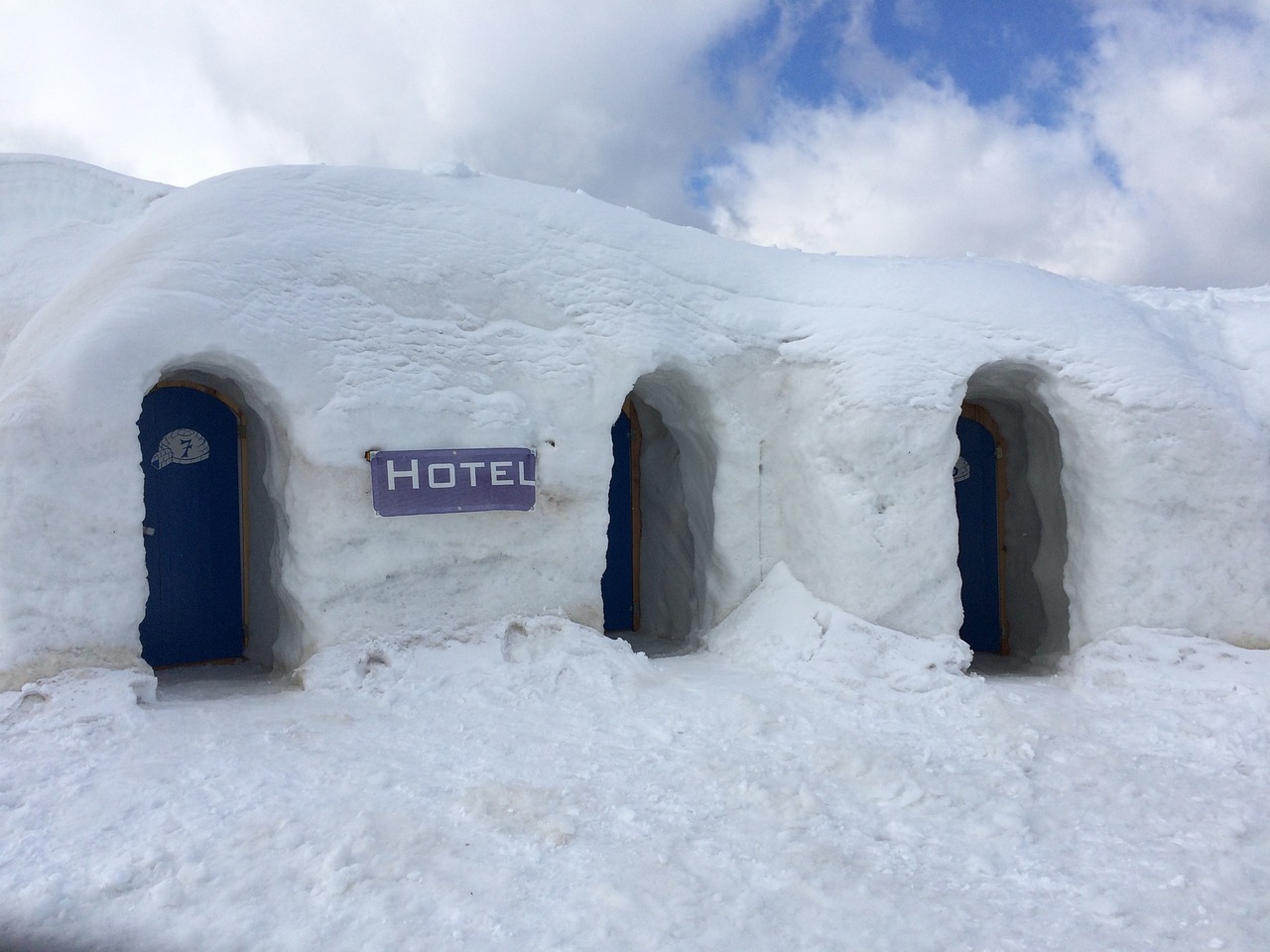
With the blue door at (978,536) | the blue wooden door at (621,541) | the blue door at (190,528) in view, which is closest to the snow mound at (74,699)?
the blue door at (190,528)

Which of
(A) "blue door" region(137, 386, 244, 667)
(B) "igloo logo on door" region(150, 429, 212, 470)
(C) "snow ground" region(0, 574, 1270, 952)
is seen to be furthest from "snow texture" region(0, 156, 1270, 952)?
(B) "igloo logo on door" region(150, 429, 212, 470)

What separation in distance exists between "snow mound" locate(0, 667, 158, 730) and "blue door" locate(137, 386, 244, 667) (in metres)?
1.88

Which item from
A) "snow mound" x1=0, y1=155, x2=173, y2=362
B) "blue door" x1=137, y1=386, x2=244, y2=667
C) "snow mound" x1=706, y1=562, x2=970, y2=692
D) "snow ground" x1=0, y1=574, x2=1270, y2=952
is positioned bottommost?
"snow ground" x1=0, y1=574, x2=1270, y2=952

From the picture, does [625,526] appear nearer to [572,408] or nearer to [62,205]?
[572,408]

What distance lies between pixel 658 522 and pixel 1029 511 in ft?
11.9

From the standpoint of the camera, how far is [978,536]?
8961 mm


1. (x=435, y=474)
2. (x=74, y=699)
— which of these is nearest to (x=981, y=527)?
(x=435, y=474)

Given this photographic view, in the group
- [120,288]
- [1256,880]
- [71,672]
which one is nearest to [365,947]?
[71,672]

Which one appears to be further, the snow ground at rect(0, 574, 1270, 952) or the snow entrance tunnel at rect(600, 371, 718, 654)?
the snow entrance tunnel at rect(600, 371, 718, 654)

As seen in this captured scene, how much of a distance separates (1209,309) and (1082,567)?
345cm

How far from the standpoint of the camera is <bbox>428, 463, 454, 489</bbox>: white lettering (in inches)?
229

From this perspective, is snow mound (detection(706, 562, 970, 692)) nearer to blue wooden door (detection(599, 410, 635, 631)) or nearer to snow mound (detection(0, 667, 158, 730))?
blue wooden door (detection(599, 410, 635, 631))

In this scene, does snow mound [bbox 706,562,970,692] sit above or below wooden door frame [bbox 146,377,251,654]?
below

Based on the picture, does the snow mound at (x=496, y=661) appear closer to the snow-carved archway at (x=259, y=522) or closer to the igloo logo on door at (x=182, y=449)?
the snow-carved archway at (x=259, y=522)
